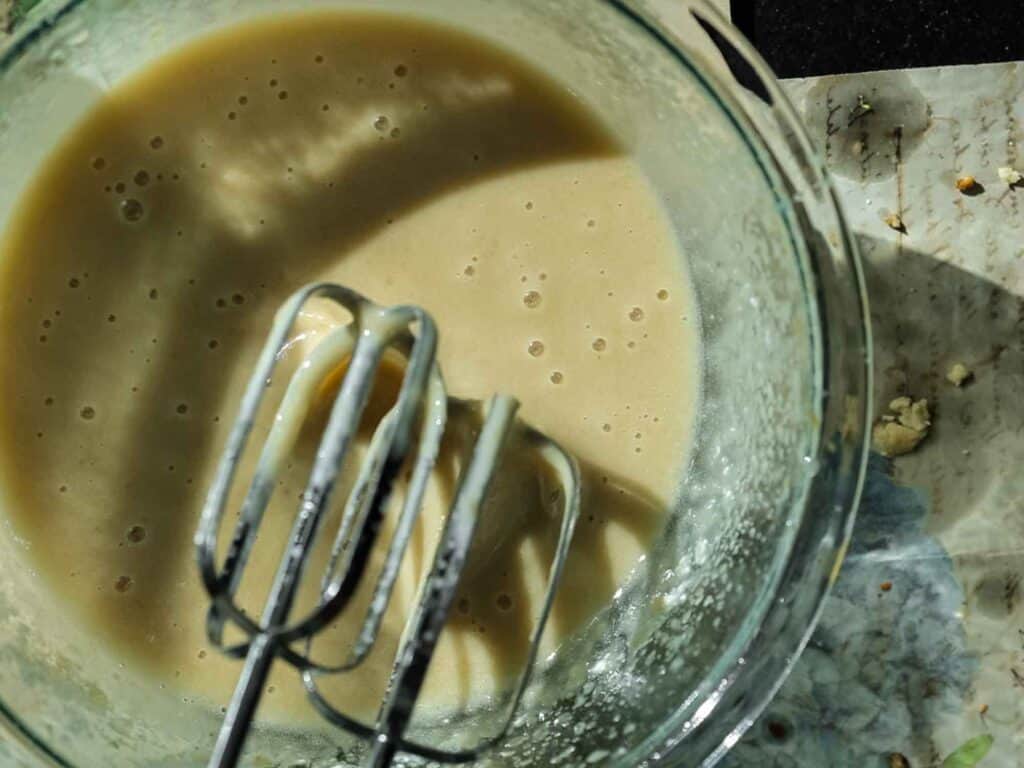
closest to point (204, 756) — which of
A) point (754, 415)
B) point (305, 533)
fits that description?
point (305, 533)

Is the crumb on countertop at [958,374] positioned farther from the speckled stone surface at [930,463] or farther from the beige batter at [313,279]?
the beige batter at [313,279]

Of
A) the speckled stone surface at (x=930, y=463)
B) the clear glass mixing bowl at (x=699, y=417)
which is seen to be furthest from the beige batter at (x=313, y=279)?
the speckled stone surface at (x=930, y=463)

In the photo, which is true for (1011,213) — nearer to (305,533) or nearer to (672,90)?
(672,90)

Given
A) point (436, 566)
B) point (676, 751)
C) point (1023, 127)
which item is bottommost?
point (676, 751)

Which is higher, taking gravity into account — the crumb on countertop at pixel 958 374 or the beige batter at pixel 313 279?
the beige batter at pixel 313 279

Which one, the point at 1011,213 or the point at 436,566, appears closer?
the point at 436,566

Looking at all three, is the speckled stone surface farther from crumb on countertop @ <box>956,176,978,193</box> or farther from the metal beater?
the metal beater

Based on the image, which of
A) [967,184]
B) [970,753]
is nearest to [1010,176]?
[967,184]

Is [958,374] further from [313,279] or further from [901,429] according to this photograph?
[313,279]
